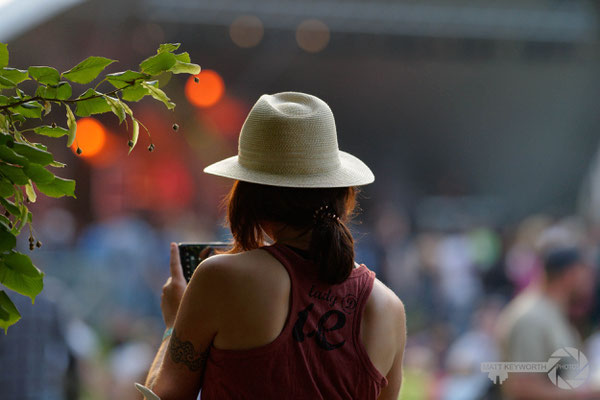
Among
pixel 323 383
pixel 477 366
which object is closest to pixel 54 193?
pixel 323 383

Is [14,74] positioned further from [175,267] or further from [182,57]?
[175,267]

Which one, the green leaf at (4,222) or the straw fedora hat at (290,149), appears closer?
the green leaf at (4,222)

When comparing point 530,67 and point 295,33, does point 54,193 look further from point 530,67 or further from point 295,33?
point 530,67

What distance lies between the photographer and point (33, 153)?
1.41 metres

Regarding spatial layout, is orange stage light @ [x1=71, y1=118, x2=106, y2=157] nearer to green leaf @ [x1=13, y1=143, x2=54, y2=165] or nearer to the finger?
the finger

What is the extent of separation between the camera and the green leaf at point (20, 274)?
1.40 meters

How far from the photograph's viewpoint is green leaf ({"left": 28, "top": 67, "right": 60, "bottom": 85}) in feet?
4.62

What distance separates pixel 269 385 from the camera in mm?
1523

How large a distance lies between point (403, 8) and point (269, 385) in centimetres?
1076

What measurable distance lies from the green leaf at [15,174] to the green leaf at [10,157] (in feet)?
0.07

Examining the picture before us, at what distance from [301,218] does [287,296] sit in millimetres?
170

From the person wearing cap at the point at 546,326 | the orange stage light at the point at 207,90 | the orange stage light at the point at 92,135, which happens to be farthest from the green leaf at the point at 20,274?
the orange stage light at the point at 207,90

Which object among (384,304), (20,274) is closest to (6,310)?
(20,274)

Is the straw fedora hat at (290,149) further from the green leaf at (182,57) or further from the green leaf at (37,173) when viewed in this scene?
the green leaf at (37,173)
